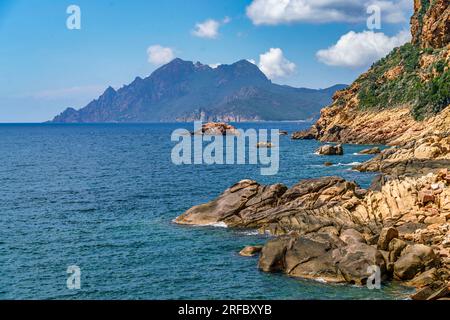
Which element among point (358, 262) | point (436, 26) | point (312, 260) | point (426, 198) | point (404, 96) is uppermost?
point (436, 26)

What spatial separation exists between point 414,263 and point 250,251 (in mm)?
13479

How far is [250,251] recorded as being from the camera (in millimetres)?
42094

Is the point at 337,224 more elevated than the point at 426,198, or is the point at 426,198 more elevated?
the point at 426,198

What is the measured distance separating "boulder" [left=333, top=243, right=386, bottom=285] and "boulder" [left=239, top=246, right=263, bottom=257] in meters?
7.89

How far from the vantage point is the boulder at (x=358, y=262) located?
34250 mm

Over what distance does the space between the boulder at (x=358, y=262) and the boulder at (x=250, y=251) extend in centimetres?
789

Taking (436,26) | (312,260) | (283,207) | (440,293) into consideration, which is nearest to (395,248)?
(312,260)

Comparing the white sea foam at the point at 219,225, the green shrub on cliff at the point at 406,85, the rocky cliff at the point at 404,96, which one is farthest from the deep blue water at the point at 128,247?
the green shrub on cliff at the point at 406,85

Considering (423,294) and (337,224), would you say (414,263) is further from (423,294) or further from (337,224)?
(337,224)

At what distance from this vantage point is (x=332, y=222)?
46062 mm

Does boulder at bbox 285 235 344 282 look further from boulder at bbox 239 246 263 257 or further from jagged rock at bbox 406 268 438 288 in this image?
jagged rock at bbox 406 268 438 288

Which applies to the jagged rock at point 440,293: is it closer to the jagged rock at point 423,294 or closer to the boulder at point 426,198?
the jagged rock at point 423,294

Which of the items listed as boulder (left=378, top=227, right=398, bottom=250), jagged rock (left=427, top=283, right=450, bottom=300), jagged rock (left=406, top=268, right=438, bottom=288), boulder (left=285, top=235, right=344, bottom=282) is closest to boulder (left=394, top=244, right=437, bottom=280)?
jagged rock (left=406, top=268, right=438, bottom=288)

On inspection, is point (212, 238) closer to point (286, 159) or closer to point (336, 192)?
point (336, 192)
